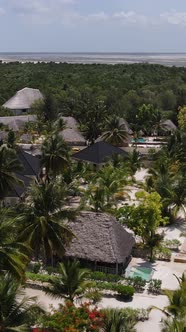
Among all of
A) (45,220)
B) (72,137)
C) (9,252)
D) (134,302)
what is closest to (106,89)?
(72,137)

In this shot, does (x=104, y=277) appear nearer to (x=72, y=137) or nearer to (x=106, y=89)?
(x=72, y=137)

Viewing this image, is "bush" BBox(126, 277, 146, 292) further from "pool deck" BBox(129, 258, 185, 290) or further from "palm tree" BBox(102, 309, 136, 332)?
"palm tree" BBox(102, 309, 136, 332)

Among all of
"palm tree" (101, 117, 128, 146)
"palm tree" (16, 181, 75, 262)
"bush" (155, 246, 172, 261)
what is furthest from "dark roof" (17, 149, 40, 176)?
"palm tree" (16, 181, 75, 262)

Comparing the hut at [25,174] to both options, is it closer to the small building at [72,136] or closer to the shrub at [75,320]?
the small building at [72,136]

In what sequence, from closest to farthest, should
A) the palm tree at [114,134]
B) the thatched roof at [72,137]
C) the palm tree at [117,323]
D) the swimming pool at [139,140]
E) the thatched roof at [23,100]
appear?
1. the palm tree at [117,323]
2. the palm tree at [114,134]
3. the thatched roof at [72,137]
4. the swimming pool at [139,140]
5. the thatched roof at [23,100]

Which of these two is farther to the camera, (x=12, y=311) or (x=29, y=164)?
(x=29, y=164)

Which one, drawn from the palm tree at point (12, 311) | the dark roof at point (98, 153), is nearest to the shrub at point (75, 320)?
the palm tree at point (12, 311)

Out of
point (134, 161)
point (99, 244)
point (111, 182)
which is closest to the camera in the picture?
point (99, 244)
